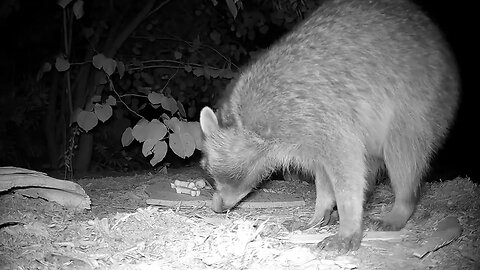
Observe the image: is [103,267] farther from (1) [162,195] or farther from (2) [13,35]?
(2) [13,35]

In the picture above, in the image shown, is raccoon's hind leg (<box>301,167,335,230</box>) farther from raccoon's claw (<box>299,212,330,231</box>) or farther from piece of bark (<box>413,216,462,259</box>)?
piece of bark (<box>413,216,462,259</box>)

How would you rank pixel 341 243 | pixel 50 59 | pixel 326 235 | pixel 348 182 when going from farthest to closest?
pixel 50 59 → pixel 326 235 → pixel 348 182 → pixel 341 243

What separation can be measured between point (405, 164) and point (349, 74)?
0.84 metres

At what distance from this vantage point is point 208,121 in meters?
4.26

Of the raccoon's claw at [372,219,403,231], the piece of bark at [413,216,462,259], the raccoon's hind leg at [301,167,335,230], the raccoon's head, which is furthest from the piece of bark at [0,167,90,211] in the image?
the piece of bark at [413,216,462,259]

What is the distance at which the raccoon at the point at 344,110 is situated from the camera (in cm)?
398

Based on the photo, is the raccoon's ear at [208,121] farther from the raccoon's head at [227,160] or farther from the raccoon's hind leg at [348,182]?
the raccoon's hind leg at [348,182]

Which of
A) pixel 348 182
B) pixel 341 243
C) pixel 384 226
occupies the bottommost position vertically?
pixel 384 226

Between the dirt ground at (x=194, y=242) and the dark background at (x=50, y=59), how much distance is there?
261cm

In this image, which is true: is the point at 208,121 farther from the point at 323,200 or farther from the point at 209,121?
the point at 323,200

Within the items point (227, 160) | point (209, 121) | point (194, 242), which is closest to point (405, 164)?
point (227, 160)

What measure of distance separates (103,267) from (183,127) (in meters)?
2.20

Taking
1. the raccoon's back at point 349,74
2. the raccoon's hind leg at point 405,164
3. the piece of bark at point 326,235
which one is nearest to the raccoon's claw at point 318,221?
the piece of bark at point 326,235

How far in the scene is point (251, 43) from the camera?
917 centimetres
